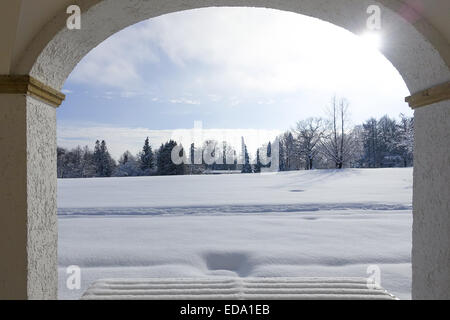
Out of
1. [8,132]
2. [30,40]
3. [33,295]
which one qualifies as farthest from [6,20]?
[33,295]

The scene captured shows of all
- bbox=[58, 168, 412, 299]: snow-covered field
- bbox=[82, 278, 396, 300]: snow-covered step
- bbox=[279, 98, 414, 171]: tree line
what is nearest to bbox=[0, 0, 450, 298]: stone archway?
bbox=[82, 278, 396, 300]: snow-covered step

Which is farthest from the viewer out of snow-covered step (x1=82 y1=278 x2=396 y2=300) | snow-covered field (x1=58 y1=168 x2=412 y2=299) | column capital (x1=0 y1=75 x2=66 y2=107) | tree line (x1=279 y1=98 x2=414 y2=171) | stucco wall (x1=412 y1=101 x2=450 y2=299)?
tree line (x1=279 y1=98 x2=414 y2=171)

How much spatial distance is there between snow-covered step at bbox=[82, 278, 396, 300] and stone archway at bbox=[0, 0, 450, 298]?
1.68ft

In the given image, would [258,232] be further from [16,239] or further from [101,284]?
[16,239]

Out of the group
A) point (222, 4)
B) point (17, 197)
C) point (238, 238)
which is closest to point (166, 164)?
point (238, 238)

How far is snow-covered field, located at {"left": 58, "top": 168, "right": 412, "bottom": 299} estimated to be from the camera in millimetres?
5020

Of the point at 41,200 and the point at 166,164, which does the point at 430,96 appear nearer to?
the point at 41,200

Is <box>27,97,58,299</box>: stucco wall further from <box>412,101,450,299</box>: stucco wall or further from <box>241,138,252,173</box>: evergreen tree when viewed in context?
<box>241,138,252,173</box>: evergreen tree

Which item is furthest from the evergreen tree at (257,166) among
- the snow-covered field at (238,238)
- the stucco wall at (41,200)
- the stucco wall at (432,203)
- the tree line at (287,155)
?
the stucco wall at (41,200)

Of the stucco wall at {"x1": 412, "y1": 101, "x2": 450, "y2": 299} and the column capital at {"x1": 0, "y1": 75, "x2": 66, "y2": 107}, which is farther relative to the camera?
the stucco wall at {"x1": 412, "y1": 101, "x2": 450, "y2": 299}

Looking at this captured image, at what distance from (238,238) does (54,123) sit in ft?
16.4

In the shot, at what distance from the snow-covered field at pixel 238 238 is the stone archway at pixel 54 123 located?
5.96 feet

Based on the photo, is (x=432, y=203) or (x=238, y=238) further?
(x=238, y=238)

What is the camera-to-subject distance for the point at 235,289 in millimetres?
2979
